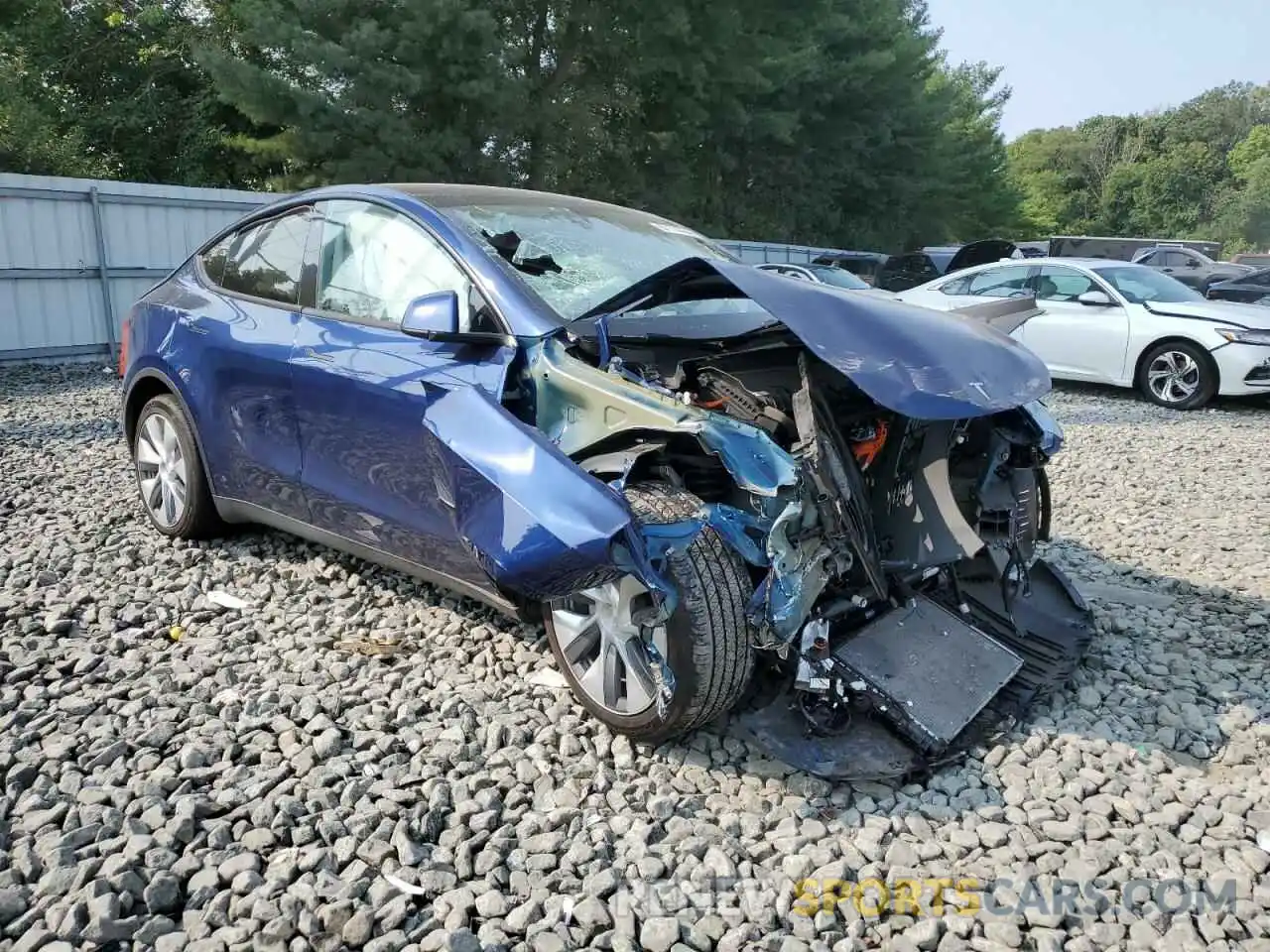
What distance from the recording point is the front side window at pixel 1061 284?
10.2 m

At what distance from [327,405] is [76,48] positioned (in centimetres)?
2118

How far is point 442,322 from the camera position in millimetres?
2988

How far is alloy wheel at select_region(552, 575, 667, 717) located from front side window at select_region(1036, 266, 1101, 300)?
8.85 meters

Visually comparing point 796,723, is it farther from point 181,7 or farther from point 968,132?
point 968,132

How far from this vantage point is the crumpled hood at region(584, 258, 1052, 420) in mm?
2730

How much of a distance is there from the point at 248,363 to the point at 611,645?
6.33ft

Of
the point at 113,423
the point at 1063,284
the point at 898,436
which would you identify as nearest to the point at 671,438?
the point at 898,436

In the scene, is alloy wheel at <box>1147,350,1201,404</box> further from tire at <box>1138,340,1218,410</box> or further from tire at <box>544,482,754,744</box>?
tire at <box>544,482,754,744</box>

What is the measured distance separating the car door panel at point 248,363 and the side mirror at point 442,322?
2.74 ft

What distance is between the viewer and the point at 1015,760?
2.88 meters

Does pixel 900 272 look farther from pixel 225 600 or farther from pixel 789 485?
pixel 789 485

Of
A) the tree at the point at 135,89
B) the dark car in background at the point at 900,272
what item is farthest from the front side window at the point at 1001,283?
the tree at the point at 135,89

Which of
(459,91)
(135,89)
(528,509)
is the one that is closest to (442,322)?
(528,509)

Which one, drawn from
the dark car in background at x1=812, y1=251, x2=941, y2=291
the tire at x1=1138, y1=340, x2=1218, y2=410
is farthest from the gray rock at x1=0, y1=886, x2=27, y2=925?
the dark car in background at x1=812, y1=251, x2=941, y2=291
